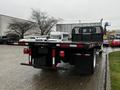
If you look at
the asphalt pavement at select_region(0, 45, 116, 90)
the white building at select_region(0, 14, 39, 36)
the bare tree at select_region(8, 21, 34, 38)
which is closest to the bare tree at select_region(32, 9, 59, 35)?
the white building at select_region(0, 14, 39, 36)

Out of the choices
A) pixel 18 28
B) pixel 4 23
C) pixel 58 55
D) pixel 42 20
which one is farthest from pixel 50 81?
pixel 42 20

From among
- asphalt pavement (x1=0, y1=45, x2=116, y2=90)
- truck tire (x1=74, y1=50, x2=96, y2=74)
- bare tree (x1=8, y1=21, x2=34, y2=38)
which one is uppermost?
bare tree (x1=8, y1=21, x2=34, y2=38)

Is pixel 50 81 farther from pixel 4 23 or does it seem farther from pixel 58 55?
pixel 4 23

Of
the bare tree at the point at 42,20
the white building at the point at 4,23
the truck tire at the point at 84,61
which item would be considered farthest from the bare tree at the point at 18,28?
the truck tire at the point at 84,61

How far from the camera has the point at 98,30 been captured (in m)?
11.7

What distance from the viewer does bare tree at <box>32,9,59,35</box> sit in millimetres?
57906

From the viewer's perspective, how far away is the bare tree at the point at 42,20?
5791 cm

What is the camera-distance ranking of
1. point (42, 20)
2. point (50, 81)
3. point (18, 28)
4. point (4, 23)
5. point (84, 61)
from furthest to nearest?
point (42, 20) < point (4, 23) < point (18, 28) < point (84, 61) < point (50, 81)

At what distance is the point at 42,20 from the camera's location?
5812 centimetres

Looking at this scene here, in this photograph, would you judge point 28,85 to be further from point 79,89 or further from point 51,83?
point 79,89

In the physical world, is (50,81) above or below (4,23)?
below

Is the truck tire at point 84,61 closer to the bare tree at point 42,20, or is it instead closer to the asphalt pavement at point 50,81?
the asphalt pavement at point 50,81

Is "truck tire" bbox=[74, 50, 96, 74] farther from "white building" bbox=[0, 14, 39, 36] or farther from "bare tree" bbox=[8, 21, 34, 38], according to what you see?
"white building" bbox=[0, 14, 39, 36]

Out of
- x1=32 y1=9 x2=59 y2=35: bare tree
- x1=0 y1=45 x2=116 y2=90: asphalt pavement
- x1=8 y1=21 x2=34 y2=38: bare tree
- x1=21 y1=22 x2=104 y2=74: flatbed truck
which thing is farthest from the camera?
x1=32 y1=9 x2=59 y2=35: bare tree
